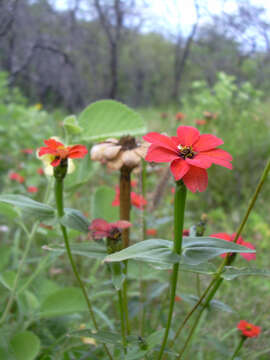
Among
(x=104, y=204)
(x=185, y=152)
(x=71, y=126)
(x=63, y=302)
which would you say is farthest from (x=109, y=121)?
(x=63, y=302)

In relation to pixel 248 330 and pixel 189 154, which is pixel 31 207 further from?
pixel 248 330

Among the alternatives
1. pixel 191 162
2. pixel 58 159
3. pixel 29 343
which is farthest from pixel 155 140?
pixel 29 343

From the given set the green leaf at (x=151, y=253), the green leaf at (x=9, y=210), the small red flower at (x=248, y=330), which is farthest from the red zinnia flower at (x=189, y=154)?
the small red flower at (x=248, y=330)

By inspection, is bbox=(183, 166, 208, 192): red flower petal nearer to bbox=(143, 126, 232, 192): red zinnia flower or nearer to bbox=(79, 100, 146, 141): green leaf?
bbox=(143, 126, 232, 192): red zinnia flower

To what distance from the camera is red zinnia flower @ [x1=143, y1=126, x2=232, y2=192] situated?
0.42 metres

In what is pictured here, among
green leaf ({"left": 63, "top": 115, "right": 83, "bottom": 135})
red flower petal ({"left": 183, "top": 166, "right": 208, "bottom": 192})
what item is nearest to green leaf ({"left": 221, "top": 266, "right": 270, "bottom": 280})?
red flower petal ({"left": 183, "top": 166, "right": 208, "bottom": 192})

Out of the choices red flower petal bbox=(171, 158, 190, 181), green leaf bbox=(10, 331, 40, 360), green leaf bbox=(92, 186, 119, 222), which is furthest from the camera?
green leaf bbox=(92, 186, 119, 222)

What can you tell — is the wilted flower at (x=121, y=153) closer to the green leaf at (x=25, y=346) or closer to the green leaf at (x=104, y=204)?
the green leaf at (x=104, y=204)

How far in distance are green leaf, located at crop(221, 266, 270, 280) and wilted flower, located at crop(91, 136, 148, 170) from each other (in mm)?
245

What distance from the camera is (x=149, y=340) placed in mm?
577

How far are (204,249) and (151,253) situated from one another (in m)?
→ 0.08

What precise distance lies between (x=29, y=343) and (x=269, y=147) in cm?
226

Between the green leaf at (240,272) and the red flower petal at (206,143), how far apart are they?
0.19 meters

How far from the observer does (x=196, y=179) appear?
425mm
